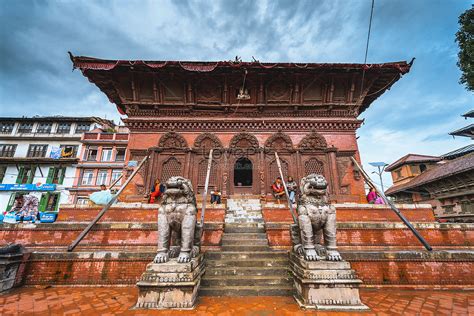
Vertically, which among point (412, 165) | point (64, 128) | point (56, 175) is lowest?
point (56, 175)

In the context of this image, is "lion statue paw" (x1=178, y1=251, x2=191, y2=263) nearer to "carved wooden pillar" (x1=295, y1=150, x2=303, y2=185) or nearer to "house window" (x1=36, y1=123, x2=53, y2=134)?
"carved wooden pillar" (x1=295, y1=150, x2=303, y2=185)

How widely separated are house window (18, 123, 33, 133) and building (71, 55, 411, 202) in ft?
75.3

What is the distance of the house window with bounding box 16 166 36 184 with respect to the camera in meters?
22.5

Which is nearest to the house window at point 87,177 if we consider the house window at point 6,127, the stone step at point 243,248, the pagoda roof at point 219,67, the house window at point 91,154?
the house window at point 91,154

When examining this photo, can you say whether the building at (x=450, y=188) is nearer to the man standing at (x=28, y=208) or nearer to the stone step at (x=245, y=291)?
the stone step at (x=245, y=291)

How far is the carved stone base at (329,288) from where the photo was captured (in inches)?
128

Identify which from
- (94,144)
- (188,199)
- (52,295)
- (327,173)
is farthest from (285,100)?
(94,144)

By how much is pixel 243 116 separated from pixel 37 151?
88.9ft

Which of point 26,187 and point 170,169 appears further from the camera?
point 26,187

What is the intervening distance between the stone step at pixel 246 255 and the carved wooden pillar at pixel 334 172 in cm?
576

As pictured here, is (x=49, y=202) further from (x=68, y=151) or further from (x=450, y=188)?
(x=450, y=188)

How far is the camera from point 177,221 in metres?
3.96

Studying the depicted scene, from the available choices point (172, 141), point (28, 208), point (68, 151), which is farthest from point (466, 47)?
point (68, 151)

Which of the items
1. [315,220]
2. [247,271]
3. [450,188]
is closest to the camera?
[315,220]
